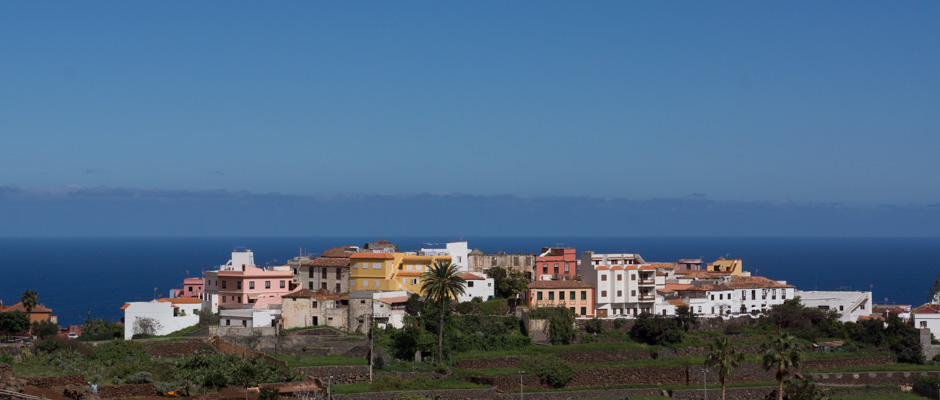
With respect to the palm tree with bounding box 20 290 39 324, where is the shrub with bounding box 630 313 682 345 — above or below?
below

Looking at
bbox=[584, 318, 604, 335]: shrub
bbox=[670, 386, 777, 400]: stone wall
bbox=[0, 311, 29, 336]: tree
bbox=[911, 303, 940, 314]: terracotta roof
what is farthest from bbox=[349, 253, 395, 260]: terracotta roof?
bbox=[911, 303, 940, 314]: terracotta roof

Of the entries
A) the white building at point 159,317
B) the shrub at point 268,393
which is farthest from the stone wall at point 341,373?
the white building at point 159,317

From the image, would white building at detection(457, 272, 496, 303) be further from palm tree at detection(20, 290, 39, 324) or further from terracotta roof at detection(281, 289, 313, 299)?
palm tree at detection(20, 290, 39, 324)

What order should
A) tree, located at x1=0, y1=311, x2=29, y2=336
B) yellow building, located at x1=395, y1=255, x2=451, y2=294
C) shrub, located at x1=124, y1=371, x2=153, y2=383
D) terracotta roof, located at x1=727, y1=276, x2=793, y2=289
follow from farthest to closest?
terracotta roof, located at x1=727, y1=276, x2=793, y2=289
yellow building, located at x1=395, y1=255, x2=451, y2=294
tree, located at x1=0, y1=311, x2=29, y2=336
shrub, located at x1=124, y1=371, x2=153, y2=383

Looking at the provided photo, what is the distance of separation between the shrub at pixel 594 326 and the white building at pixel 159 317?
2877cm

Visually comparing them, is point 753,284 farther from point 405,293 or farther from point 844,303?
point 405,293

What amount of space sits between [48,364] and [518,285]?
35424 mm

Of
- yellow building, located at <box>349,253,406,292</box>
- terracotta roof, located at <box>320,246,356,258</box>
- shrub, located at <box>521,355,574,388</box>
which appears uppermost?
terracotta roof, located at <box>320,246,356,258</box>

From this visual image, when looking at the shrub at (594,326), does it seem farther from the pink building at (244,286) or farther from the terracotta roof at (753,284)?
the pink building at (244,286)

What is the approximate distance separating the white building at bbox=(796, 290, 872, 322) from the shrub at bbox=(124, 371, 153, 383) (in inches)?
2074

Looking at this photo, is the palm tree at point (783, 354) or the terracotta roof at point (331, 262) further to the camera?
the terracotta roof at point (331, 262)

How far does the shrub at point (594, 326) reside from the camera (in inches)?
2704

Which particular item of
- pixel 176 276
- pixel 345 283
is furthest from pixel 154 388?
pixel 176 276

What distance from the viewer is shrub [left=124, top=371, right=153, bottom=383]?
4886cm
